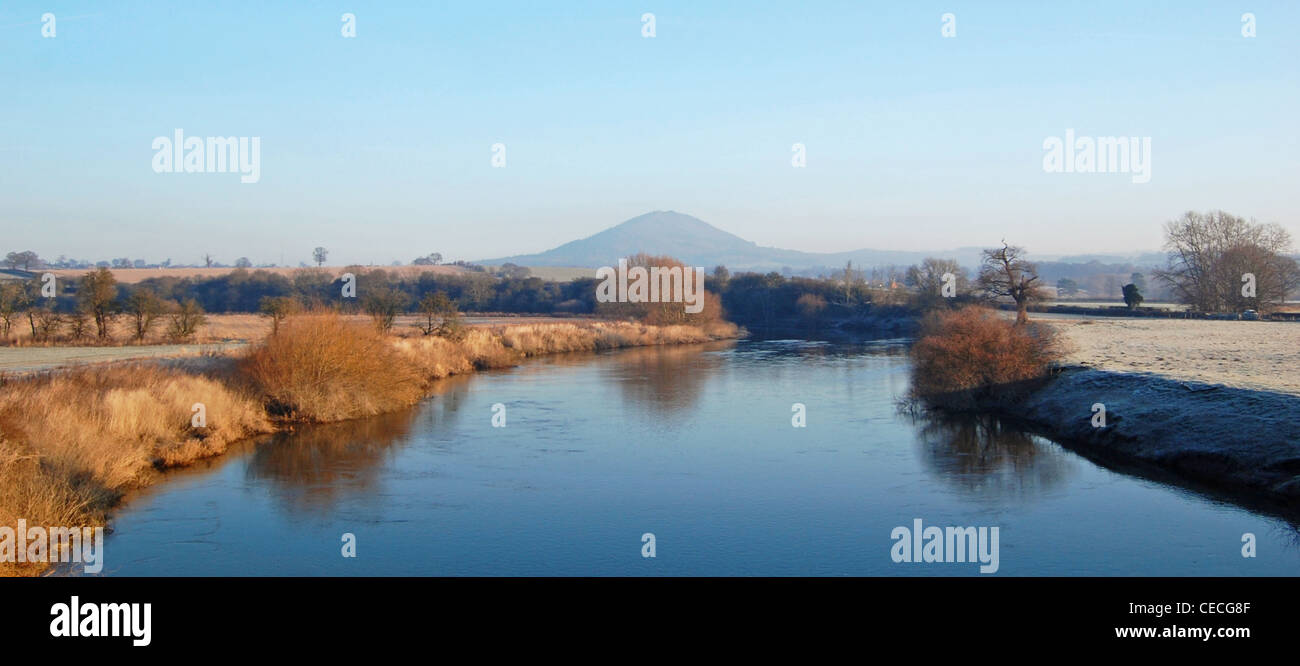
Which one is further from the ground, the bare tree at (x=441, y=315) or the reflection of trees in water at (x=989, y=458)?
the bare tree at (x=441, y=315)

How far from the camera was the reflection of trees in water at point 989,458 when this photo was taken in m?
16.8

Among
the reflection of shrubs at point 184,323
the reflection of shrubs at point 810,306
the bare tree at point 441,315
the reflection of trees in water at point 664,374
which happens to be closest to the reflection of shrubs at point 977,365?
the reflection of trees in water at point 664,374

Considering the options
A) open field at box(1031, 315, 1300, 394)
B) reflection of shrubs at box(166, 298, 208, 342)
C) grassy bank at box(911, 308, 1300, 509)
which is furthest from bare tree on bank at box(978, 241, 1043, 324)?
reflection of shrubs at box(166, 298, 208, 342)

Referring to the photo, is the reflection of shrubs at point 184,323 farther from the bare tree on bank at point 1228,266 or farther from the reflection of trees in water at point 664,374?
the bare tree on bank at point 1228,266

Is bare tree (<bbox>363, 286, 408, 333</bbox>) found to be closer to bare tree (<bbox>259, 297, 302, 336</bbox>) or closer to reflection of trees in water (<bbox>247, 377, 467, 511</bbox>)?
bare tree (<bbox>259, 297, 302, 336</bbox>)

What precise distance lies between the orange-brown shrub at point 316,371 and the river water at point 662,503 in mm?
836

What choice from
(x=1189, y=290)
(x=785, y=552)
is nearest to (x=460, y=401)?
(x=785, y=552)

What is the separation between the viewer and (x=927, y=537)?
13.2 meters

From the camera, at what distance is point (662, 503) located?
50.8ft

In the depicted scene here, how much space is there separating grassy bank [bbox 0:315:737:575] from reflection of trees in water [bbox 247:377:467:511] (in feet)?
2.92

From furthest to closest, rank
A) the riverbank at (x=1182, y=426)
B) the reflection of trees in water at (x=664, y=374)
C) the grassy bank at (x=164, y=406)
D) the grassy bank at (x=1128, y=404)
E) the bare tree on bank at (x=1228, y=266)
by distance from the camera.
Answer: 1. the bare tree on bank at (x=1228, y=266)
2. the reflection of trees in water at (x=664, y=374)
3. the grassy bank at (x=1128, y=404)
4. the riverbank at (x=1182, y=426)
5. the grassy bank at (x=164, y=406)

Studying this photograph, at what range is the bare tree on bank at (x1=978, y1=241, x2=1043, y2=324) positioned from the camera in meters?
39.6

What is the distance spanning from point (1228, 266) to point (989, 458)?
1730 inches
